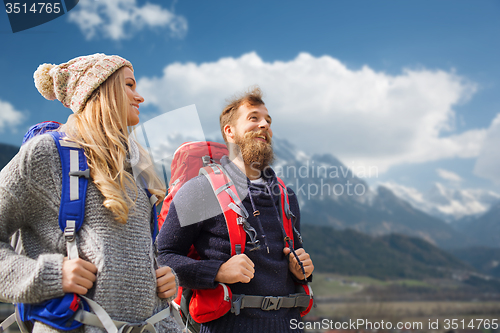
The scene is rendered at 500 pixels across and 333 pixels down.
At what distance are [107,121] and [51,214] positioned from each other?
815 millimetres

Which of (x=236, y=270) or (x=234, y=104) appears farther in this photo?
(x=234, y=104)

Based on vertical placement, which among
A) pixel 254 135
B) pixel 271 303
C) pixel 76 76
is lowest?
pixel 271 303

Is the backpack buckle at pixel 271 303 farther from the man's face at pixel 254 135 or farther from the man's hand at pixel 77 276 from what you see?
the man's hand at pixel 77 276

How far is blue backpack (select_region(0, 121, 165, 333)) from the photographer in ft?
7.30

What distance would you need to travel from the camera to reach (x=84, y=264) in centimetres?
232

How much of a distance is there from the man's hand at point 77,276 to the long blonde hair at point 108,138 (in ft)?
1.30

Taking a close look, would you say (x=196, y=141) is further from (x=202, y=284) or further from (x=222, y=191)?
(x=202, y=284)

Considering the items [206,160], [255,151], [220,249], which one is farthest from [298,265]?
[206,160]

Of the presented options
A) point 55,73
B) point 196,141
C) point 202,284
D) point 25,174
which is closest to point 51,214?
point 25,174

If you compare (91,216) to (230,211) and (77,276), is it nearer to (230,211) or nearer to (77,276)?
(77,276)

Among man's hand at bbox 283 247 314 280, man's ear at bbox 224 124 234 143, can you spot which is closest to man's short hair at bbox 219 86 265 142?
man's ear at bbox 224 124 234 143

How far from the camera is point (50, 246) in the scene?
7.89 feet

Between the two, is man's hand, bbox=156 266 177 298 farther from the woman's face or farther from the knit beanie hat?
the knit beanie hat

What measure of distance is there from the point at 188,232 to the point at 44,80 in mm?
1983
